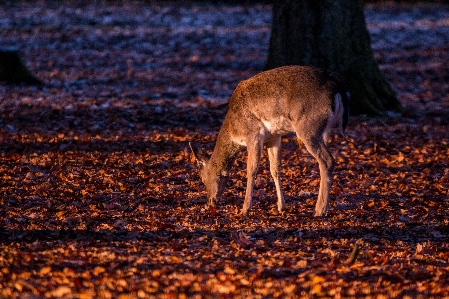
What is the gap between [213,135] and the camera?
12.6m

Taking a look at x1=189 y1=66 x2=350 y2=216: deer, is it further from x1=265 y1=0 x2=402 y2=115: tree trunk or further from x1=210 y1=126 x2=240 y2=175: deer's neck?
x1=265 y1=0 x2=402 y2=115: tree trunk

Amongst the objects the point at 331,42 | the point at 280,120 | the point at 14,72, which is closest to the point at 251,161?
the point at 280,120

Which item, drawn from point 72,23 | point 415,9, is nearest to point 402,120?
point 72,23

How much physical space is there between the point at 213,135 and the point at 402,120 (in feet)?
11.8

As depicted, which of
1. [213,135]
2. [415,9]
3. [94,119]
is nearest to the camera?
[213,135]

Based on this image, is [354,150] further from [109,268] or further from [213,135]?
[109,268]

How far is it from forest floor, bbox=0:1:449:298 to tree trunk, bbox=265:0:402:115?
2.17ft

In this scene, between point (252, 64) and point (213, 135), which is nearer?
point (213, 135)

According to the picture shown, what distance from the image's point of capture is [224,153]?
9.03 metres

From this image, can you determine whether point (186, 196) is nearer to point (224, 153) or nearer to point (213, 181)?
point (213, 181)

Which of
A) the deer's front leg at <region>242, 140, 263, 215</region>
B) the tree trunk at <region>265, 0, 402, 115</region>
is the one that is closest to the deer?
the deer's front leg at <region>242, 140, 263, 215</region>

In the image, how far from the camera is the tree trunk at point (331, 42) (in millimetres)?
13289

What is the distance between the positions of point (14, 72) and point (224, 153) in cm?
889

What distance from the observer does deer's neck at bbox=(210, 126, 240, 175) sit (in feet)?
29.5
